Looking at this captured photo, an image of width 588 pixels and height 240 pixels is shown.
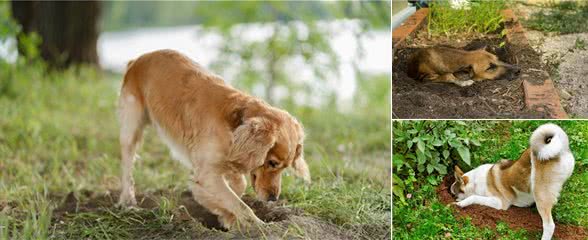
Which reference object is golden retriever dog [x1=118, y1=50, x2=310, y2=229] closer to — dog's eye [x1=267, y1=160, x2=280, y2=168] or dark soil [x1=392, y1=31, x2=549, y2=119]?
dog's eye [x1=267, y1=160, x2=280, y2=168]

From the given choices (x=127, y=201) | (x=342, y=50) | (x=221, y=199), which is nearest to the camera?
(x=221, y=199)

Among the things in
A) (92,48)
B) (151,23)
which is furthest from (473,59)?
(151,23)

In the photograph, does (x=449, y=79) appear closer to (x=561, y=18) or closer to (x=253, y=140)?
(x=561, y=18)

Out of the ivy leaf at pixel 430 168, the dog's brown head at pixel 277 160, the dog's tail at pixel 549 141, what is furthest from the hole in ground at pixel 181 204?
the dog's tail at pixel 549 141

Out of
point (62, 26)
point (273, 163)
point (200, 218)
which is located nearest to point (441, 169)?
point (273, 163)

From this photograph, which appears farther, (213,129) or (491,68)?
(213,129)

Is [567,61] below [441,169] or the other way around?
the other way around

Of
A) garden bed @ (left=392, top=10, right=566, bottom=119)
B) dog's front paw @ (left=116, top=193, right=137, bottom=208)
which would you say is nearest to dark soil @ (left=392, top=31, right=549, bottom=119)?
garden bed @ (left=392, top=10, right=566, bottom=119)
